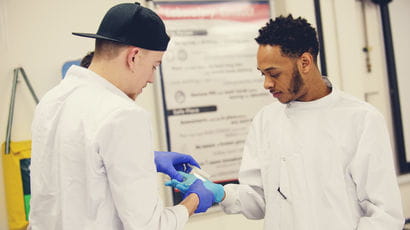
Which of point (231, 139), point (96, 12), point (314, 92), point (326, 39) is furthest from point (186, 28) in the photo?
point (314, 92)

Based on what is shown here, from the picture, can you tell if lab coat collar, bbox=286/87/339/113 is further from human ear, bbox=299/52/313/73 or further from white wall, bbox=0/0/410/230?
white wall, bbox=0/0/410/230

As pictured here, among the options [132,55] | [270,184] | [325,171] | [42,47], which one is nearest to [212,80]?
[42,47]

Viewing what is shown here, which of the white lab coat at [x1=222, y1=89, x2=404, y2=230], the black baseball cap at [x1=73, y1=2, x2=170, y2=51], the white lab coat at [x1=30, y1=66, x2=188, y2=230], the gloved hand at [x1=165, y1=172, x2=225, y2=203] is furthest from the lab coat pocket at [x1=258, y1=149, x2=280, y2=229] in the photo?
the black baseball cap at [x1=73, y1=2, x2=170, y2=51]

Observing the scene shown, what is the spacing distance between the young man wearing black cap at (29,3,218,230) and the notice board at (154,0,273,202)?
1263mm

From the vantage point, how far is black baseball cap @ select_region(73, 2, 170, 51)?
42.3 inches

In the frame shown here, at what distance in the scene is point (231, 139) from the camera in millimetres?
A: 2553

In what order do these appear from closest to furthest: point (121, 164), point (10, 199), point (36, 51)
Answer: point (121, 164)
point (10, 199)
point (36, 51)

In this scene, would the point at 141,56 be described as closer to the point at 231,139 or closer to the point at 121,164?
the point at 121,164

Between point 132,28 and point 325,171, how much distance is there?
33.4 inches

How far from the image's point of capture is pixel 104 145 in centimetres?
95

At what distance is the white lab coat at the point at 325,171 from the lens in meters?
1.30

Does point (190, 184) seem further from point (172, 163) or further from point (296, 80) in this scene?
point (296, 80)

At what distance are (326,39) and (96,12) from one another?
1.60 meters

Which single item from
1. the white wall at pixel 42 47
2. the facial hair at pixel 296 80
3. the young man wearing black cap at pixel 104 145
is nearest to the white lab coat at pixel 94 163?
the young man wearing black cap at pixel 104 145
